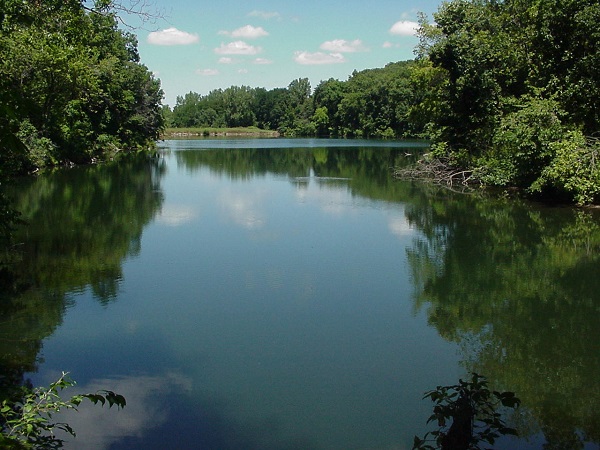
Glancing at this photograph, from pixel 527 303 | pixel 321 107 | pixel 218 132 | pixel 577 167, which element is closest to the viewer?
pixel 527 303

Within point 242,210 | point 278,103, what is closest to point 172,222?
point 242,210

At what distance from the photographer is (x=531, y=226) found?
1603cm

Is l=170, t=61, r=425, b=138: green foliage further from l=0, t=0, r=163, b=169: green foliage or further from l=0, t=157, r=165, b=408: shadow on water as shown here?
l=0, t=157, r=165, b=408: shadow on water

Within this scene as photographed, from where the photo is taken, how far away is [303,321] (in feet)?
28.1

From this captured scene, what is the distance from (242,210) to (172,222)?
2968 millimetres

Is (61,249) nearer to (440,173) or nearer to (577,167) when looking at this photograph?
(577,167)

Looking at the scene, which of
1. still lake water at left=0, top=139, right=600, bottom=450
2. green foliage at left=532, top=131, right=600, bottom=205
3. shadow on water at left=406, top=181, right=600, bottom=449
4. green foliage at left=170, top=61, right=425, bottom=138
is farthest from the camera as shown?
green foliage at left=170, top=61, right=425, bottom=138

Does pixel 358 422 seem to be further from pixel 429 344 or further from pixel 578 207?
pixel 578 207

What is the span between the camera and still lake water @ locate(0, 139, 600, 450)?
228 inches

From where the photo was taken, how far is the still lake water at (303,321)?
228 inches

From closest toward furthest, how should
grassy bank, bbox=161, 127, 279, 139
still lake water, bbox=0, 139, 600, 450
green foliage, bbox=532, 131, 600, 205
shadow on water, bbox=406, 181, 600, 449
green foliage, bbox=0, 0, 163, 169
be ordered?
1. still lake water, bbox=0, 139, 600, 450
2. shadow on water, bbox=406, 181, 600, 449
3. green foliage, bbox=0, 0, 163, 169
4. green foliage, bbox=532, 131, 600, 205
5. grassy bank, bbox=161, 127, 279, 139

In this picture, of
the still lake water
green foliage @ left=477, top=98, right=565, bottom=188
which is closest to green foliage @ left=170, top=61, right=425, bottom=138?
green foliage @ left=477, top=98, right=565, bottom=188

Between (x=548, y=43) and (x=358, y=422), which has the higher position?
(x=548, y=43)

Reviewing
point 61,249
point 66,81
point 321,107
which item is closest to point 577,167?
point 61,249
